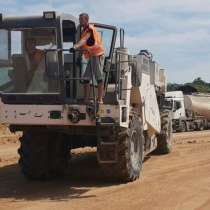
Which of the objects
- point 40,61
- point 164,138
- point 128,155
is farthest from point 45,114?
point 164,138

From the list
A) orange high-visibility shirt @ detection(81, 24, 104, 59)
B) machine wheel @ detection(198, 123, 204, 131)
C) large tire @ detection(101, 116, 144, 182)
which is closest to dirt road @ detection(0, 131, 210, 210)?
large tire @ detection(101, 116, 144, 182)

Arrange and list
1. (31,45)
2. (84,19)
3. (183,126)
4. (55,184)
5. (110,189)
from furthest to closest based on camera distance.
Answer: (183,126), (55,184), (31,45), (110,189), (84,19)

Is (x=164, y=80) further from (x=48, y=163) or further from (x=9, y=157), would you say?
(x=48, y=163)

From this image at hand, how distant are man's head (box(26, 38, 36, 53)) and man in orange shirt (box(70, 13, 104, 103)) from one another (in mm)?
846

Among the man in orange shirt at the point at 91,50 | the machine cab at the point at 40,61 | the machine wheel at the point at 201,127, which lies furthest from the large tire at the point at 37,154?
the machine wheel at the point at 201,127

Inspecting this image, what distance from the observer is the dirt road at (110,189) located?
10117 millimetres

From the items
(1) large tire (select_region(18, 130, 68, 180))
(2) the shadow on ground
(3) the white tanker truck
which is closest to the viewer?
(2) the shadow on ground

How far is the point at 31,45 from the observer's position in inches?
463

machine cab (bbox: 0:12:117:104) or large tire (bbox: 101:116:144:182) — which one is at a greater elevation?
machine cab (bbox: 0:12:117:104)

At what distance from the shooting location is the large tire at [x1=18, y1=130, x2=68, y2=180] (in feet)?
41.9

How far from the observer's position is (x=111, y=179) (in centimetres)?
1264

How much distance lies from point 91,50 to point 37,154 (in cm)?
273

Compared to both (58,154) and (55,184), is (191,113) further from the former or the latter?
(55,184)

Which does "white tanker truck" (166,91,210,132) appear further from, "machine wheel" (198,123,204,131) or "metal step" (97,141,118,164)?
"metal step" (97,141,118,164)
